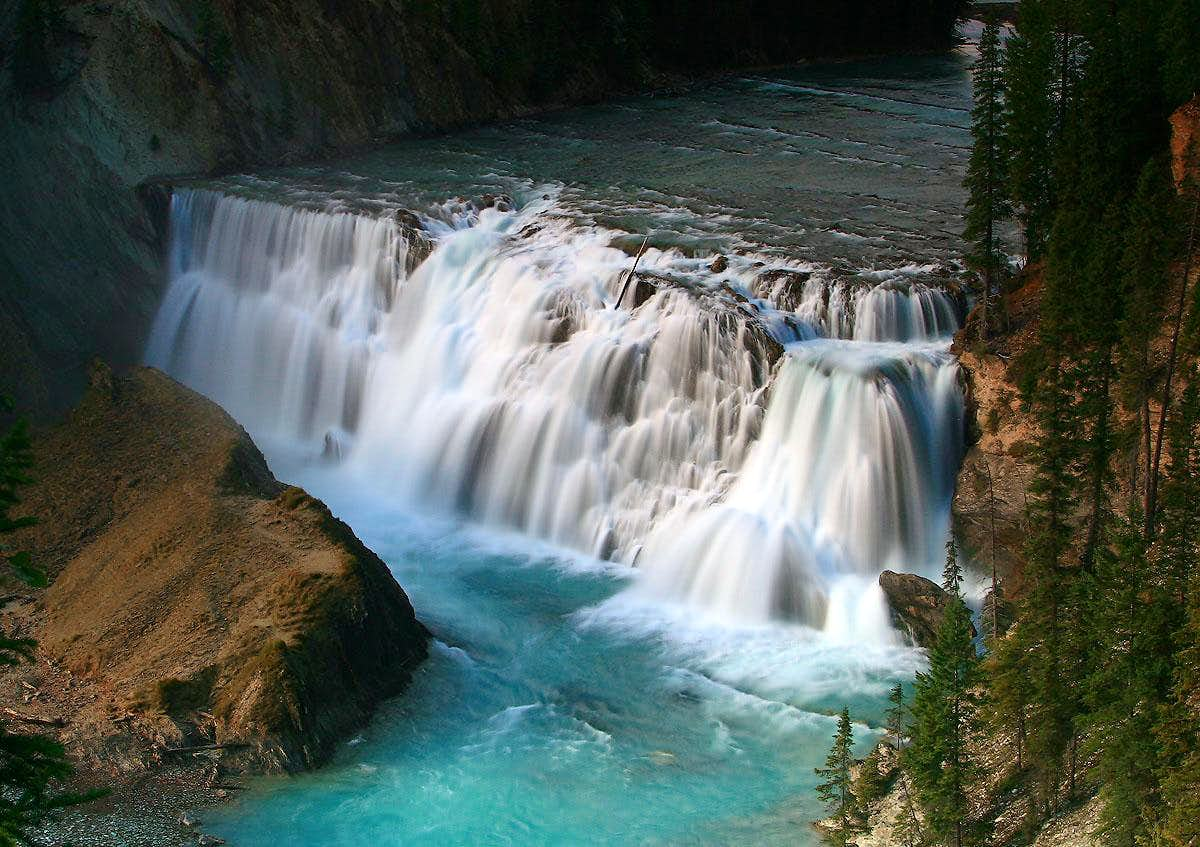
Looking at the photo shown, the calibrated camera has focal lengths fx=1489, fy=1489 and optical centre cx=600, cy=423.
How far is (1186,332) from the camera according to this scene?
29703 millimetres

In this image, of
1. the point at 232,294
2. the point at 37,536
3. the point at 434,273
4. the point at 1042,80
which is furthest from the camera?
the point at 232,294

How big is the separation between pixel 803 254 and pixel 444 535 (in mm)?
12423

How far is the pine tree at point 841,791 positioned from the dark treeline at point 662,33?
4579 cm

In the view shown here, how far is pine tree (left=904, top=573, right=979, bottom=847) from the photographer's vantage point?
2127cm

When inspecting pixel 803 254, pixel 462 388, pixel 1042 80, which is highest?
pixel 1042 80

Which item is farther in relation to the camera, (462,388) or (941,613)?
(462,388)

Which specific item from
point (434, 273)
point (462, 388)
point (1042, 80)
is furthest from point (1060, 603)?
point (434, 273)

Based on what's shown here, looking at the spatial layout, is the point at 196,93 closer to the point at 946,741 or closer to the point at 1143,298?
the point at 1143,298

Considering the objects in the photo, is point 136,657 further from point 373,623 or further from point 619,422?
point 619,422

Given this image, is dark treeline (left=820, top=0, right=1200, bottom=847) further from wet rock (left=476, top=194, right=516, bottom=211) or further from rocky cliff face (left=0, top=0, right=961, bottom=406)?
rocky cliff face (left=0, top=0, right=961, bottom=406)

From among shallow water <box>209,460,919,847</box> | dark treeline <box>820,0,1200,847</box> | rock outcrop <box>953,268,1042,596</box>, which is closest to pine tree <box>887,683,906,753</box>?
dark treeline <box>820,0,1200,847</box>

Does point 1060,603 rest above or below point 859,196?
below

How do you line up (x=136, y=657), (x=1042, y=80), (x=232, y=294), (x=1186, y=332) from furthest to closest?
(x=232, y=294) < (x=1042, y=80) < (x=1186, y=332) < (x=136, y=657)

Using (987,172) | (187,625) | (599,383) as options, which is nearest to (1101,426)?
(987,172)
